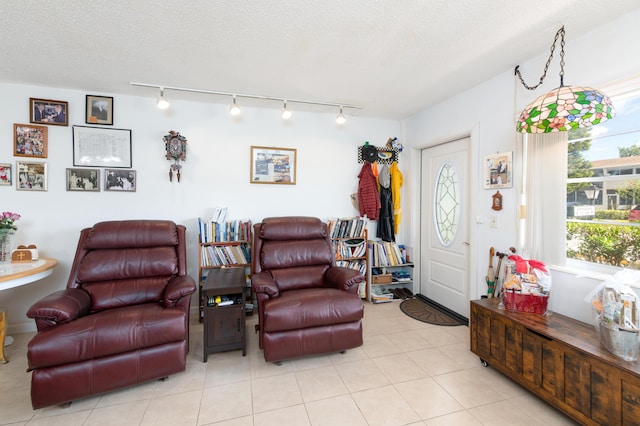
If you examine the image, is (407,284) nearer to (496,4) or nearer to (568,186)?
(568,186)

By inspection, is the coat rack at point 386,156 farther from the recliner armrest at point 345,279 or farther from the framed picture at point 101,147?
the framed picture at point 101,147

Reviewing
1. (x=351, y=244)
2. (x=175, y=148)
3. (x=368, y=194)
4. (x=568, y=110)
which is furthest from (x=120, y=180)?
(x=568, y=110)

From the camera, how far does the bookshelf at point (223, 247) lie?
3.12m

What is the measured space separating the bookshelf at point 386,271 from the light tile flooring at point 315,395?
1201 mm

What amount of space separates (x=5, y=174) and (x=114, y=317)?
7.39 feet

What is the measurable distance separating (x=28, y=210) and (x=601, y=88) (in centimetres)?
511

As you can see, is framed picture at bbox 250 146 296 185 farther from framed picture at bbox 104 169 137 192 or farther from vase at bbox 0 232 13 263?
vase at bbox 0 232 13 263

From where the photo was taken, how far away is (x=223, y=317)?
7.75ft

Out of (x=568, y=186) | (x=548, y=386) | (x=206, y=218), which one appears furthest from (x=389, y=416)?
(x=206, y=218)

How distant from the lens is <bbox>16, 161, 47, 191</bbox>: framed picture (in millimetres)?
2832

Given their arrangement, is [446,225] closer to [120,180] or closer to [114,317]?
[114,317]

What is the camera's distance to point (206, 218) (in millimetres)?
3383

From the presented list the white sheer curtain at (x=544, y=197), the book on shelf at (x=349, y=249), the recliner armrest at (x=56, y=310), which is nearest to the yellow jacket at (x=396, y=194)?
the book on shelf at (x=349, y=249)

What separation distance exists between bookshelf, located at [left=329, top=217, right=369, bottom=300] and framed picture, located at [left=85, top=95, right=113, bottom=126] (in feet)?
9.12
